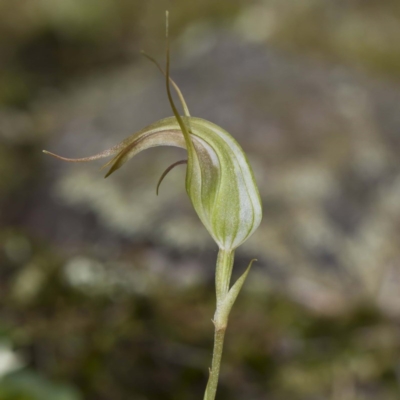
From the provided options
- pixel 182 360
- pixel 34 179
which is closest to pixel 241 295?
pixel 182 360

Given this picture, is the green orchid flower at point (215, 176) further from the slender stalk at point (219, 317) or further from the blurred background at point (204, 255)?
the blurred background at point (204, 255)

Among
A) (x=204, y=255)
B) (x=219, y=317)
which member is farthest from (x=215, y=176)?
(x=204, y=255)

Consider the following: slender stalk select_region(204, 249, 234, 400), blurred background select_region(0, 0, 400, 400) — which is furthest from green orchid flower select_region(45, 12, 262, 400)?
blurred background select_region(0, 0, 400, 400)

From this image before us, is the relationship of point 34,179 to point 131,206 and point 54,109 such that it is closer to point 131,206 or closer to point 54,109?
point 131,206

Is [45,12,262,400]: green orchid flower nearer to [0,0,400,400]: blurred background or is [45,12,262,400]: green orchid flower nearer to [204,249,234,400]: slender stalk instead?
[204,249,234,400]: slender stalk

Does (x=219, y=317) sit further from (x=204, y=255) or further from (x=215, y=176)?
(x=204, y=255)
